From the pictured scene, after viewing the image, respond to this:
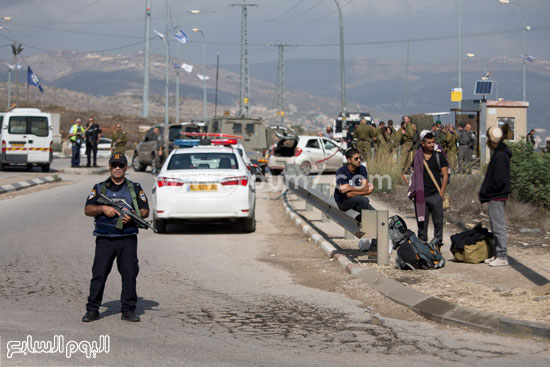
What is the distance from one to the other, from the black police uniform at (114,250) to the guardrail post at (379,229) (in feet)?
12.4

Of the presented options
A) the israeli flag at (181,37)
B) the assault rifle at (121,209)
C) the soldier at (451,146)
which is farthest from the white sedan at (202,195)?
the israeli flag at (181,37)

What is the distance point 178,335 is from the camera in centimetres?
731

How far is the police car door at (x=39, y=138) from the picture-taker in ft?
104

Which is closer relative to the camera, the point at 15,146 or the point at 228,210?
the point at 228,210

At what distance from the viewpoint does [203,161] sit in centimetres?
1600

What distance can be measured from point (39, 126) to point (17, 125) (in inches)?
31.9

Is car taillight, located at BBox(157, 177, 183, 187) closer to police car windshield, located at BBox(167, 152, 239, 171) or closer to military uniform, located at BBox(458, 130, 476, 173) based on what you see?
police car windshield, located at BBox(167, 152, 239, 171)

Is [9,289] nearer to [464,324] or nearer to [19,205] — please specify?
[464,324]

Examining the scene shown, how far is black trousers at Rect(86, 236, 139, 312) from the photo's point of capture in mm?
7867

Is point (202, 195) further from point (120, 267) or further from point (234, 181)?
point (120, 267)

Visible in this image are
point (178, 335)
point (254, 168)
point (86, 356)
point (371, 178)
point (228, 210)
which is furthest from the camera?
point (371, 178)

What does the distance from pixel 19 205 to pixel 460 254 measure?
1277cm

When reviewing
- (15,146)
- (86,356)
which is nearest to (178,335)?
(86,356)

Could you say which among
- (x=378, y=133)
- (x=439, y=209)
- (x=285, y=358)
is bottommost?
(x=285, y=358)
